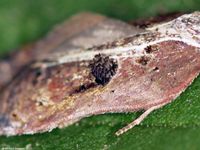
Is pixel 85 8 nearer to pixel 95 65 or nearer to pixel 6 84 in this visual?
pixel 6 84

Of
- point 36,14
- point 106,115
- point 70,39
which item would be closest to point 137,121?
point 106,115

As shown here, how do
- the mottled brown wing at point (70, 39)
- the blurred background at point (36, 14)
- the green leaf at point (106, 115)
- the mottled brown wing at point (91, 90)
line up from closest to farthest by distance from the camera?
the green leaf at point (106, 115) → the mottled brown wing at point (91, 90) → the mottled brown wing at point (70, 39) → the blurred background at point (36, 14)

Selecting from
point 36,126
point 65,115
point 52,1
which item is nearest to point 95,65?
point 65,115

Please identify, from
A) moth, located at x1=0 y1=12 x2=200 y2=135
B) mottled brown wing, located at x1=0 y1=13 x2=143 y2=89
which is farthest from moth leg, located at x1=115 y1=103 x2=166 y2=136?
mottled brown wing, located at x1=0 y1=13 x2=143 y2=89

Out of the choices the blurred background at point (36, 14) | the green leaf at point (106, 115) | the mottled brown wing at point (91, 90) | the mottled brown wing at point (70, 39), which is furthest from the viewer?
the blurred background at point (36, 14)

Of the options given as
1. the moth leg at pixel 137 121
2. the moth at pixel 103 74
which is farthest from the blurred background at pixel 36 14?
the moth leg at pixel 137 121

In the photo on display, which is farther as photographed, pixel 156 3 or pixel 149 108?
pixel 156 3

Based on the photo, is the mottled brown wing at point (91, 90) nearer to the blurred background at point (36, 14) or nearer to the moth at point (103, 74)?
the moth at point (103, 74)
